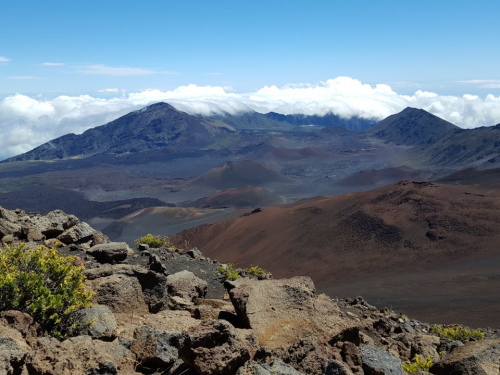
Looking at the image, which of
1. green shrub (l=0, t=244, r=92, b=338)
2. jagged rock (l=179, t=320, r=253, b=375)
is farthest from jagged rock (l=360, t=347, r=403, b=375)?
green shrub (l=0, t=244, r=92, b=338)

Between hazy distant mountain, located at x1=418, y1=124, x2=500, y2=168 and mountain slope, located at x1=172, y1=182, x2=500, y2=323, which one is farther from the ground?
hazy distant mountain, located at x1=418, y1=124, x2=500, y2=168

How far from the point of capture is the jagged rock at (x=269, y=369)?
4.90m

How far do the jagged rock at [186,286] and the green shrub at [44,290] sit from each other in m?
2.93

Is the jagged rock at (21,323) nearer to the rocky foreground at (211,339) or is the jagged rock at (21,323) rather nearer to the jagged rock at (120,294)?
the rocky foreground at (211,339)

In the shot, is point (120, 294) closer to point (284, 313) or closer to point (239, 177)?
point (284, 313)

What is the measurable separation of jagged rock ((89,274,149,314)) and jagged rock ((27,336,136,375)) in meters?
2.04

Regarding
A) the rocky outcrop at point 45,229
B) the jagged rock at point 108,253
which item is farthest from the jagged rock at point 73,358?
the rocky outcrop at point 45,229

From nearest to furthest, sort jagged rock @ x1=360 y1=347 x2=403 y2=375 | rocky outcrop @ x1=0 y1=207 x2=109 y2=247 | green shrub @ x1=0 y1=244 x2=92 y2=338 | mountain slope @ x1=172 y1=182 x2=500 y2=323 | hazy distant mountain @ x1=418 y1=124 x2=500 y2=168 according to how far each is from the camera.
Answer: jagged rock @ x1=360 y1=347 x2=403 y2=375
green shrub @ x1=0 y1=244 x2=92 y2=338
rocky outcrop @ x1=0 y1=207 x2=109 y2=247
mountain slope @ x1=172 y1=182 x2=500 y2=323
hazy distant mountain @ x1=418 y1=124 x2=500 y2=168

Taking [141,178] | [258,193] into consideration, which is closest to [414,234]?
[258,193]

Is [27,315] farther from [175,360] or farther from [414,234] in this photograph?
[414,234]

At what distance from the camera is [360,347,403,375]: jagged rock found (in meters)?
5.59

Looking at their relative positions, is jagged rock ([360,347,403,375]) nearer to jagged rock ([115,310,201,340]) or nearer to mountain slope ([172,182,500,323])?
jagged rock ([115,310,201,340])

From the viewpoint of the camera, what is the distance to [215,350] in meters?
5.16

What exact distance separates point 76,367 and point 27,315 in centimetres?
137
